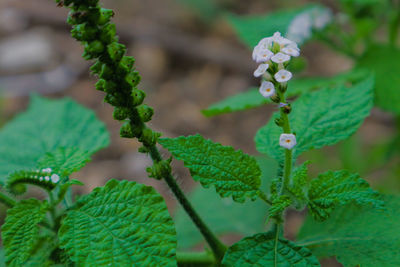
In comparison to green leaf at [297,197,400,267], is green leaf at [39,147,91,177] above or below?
above

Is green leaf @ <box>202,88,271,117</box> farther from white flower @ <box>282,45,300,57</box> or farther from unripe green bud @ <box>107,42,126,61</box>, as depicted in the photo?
unripe green bud @ <box>107,42,126,61</box>

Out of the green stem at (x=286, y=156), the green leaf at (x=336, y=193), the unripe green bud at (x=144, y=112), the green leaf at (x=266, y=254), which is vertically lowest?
the green leaf at (x=266, y=254)

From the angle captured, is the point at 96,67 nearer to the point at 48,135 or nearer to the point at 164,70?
the point at 48,135

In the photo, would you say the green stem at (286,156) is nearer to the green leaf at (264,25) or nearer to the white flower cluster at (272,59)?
the white flower cluster at (272,59)

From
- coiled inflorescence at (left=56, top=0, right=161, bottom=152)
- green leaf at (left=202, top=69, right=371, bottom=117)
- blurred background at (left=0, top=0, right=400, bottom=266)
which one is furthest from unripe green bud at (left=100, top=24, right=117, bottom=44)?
blurred background at (left=0, top=0, right=400, bottom=266)

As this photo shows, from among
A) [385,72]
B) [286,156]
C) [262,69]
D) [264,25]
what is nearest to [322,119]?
[286,156]

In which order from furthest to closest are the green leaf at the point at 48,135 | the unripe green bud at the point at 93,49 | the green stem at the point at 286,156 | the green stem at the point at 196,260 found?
the green leaf at the point at 48,135 → the green stem at the point at 196,260 → the green stem at the point at 286,156 → the unripe green bud at the point at 93,49

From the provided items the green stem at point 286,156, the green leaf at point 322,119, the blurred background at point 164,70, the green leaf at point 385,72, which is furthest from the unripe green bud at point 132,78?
the blurred background at point 164,70
